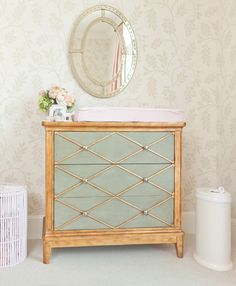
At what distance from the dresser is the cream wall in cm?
56

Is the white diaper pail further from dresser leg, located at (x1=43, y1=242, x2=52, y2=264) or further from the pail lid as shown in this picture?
dresser leg, located at (x1=43, y1=242, x2=52, y2=264)

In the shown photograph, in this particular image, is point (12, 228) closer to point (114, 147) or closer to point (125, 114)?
point (114, 147)

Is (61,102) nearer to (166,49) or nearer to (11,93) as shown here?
(11,93)

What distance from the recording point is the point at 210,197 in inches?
74.2

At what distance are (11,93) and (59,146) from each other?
0.74 m

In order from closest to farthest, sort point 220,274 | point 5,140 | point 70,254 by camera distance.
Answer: point 220,274, point 70,254, point 5,140

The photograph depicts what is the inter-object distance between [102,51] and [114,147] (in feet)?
2.86

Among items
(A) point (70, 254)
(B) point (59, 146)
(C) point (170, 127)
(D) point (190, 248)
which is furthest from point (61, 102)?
(D) point (190, 248)

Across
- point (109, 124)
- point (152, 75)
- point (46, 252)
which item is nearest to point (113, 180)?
point (109, 124)

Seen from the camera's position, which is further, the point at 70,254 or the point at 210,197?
the point at 70,254

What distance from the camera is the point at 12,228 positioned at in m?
1.95

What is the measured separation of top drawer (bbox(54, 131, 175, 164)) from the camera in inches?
75.9

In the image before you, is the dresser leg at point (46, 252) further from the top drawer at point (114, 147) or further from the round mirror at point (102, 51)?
the round mirror at point (102, 51)

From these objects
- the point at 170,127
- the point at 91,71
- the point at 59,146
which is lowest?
the point at 59,146
